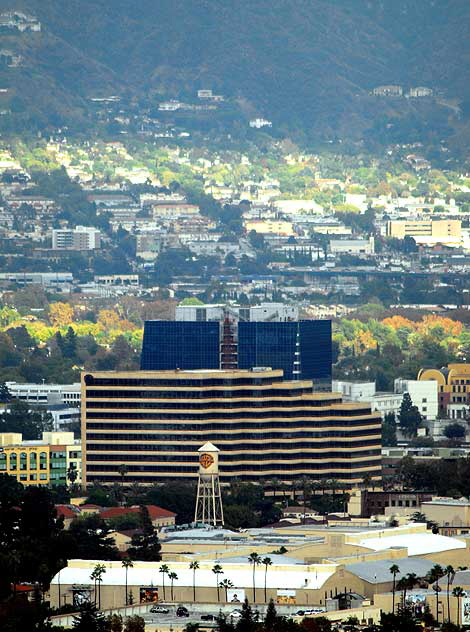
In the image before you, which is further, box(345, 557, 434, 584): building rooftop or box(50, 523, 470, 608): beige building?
box(345, 557, 434, 584): building rooftop

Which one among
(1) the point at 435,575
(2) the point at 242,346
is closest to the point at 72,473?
(2) the point at 242,346

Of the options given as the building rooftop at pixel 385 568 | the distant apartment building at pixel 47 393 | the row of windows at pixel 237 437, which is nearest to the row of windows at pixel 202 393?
A: the row of windows at pixel 237 437

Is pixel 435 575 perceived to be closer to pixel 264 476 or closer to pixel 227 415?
pixel 264 476

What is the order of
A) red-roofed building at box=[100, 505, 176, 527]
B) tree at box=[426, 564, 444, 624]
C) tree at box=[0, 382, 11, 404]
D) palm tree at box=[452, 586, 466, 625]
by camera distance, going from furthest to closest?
tree at box=[0, 382, 11, 404], red-roofed building at box=[100, 505, 176, 527], tree at box=[426, 564, 444, 624], palm tree at box=[452, 586, 466, 625]

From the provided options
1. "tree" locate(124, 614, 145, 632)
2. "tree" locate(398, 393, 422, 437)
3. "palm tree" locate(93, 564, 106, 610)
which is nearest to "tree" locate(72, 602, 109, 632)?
"tree" locate(124, 614, 145, 632)

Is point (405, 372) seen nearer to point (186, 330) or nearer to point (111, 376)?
point (186, 330)

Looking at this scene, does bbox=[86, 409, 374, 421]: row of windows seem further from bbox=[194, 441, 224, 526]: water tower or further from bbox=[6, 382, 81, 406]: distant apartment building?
bbox=[6, 382, 81, 406]: distant apartment building
